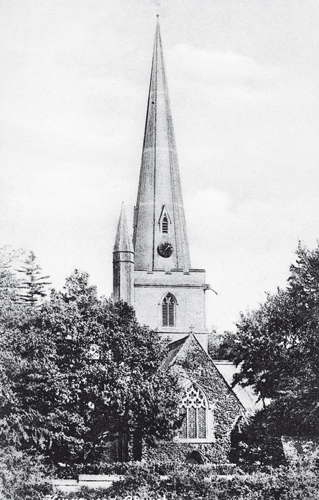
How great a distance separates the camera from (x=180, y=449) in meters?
42.1

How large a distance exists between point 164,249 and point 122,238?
153 inches

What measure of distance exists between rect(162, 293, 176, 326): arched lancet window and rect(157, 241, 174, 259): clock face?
11.7 ft

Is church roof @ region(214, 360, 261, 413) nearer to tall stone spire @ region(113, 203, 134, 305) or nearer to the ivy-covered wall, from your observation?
the ivy-covered wall

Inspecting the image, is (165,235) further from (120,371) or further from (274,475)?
(274,475)

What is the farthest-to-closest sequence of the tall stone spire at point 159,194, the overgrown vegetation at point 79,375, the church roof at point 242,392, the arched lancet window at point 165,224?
the arched lancet window at point 165,224 → the tall stone spire at point 159,194 → the church roof at point 242,392 → the overgrown vegetation at point 79,375

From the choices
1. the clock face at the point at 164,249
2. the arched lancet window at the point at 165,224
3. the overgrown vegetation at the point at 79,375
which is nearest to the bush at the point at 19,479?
the overgrown vegetation at the point at 79,375

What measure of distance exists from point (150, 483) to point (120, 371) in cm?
846

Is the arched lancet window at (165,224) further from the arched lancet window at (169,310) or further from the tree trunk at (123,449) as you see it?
the tree trunk at (123,449)

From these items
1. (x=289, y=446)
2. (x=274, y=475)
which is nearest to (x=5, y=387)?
(x=274, y=475)

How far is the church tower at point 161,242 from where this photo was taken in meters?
62.8

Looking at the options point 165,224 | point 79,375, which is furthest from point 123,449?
point 165,224

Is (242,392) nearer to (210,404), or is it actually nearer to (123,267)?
(210,404)

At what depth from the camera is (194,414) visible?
43.6m

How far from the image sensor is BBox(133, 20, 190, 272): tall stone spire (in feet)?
213
